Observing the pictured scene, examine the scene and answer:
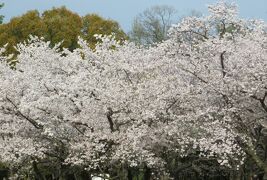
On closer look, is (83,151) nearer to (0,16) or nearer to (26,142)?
(26,142)

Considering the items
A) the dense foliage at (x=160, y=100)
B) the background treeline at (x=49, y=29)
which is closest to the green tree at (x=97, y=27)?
the background treeline at (x=49, y=29)

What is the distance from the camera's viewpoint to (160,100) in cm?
1339

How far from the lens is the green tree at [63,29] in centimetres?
3669

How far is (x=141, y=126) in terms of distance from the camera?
1305 centimetres

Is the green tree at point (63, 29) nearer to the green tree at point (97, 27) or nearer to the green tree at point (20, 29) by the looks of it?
the green tree at point (20, 29)

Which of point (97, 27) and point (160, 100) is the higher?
point (97, 27)

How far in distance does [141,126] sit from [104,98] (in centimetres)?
131

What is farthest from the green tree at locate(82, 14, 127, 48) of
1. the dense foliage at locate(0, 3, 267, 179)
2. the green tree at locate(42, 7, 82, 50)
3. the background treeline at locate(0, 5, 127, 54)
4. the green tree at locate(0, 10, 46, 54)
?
the dense foliage at locate(0, 3, 267, 179)

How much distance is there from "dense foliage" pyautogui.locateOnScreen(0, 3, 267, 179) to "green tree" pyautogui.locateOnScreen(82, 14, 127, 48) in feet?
79.7

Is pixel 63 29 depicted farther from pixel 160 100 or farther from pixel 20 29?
pixel 160 100

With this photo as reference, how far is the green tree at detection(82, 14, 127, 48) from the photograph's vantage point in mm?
39375

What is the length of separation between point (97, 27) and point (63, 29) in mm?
3698

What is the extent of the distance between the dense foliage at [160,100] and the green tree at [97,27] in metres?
24.3

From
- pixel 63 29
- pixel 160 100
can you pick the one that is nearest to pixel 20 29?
pixel 63 29
